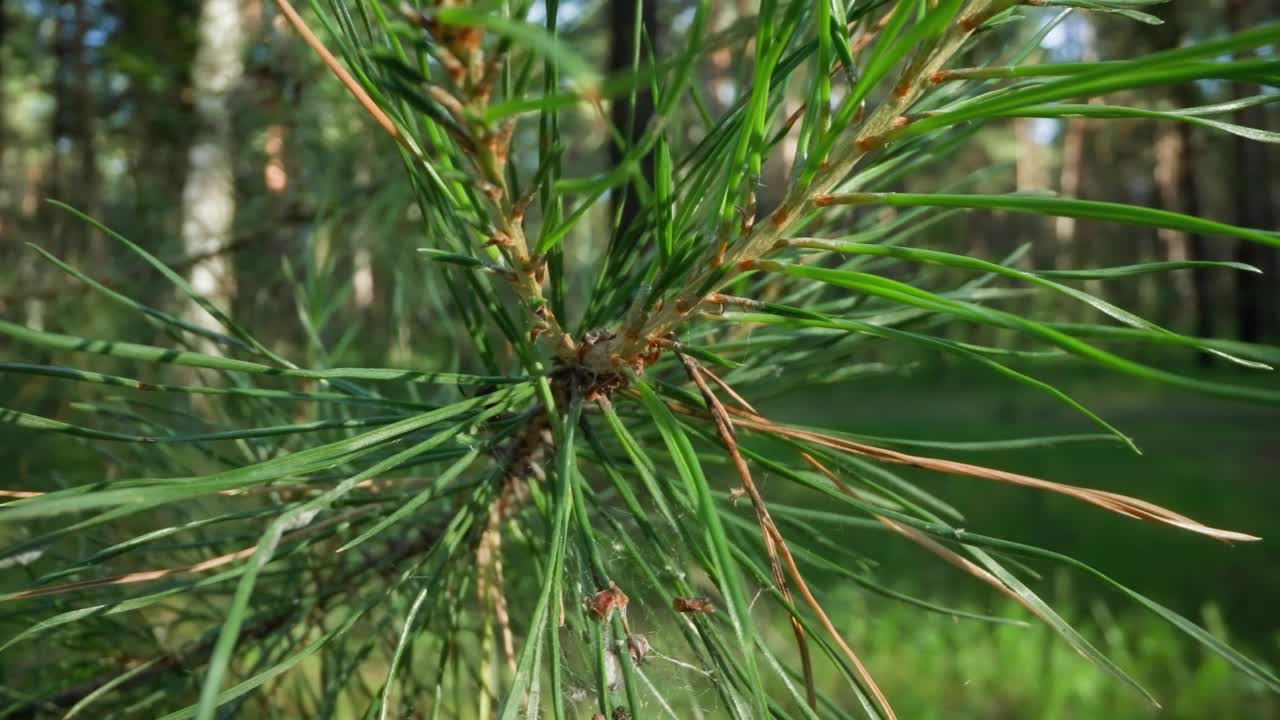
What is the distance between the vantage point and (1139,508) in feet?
0.81

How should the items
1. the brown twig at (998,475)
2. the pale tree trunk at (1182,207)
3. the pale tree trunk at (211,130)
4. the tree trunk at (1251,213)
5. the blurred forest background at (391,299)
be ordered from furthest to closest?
the pale tree trunk at (1182,207) < the tree trunk at (1251,213) < the pale tree trunk at (211,130) < the blurred forest background at (391,299) < the brown twig at (998,475)

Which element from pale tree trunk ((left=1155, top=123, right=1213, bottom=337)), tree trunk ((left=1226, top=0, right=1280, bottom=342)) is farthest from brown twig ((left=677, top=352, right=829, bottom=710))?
pale tree trunk ((left=1155, top=123, right=1213, bottom=337))

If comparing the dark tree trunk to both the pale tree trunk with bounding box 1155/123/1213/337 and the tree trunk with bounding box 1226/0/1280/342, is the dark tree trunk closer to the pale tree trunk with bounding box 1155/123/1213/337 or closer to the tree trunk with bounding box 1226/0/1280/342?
the tree trunk with bounding box 1226/0/1280/342

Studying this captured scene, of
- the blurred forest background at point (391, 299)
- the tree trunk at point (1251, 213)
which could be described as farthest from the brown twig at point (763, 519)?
the tree trunk at point (1251, 213)

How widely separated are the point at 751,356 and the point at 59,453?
0.50 meters

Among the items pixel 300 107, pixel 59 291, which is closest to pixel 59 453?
pixel 59 291

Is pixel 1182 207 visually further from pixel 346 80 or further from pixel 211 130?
pixel 346 80

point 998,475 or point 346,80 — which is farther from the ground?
point 346,80

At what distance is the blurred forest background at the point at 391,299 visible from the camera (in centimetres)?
64

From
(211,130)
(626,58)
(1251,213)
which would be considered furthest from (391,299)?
(1251,213)

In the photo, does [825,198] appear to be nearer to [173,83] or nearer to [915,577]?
[915,577]

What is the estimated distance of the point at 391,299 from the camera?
77cm

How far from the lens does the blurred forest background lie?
64 cm

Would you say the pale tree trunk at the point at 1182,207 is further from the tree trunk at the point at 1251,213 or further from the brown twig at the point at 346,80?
the brown twig at the point at 346,80
